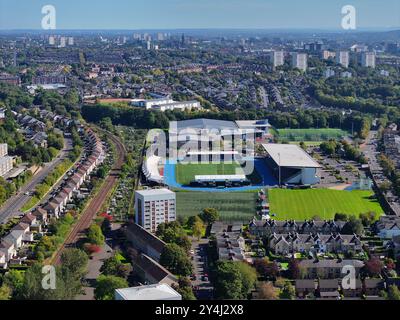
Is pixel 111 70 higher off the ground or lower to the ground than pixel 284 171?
higher

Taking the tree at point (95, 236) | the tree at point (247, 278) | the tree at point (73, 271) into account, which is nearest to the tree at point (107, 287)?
the tree at point (73, 271)

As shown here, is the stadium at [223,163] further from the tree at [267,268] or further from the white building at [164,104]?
the tree at [267,268]

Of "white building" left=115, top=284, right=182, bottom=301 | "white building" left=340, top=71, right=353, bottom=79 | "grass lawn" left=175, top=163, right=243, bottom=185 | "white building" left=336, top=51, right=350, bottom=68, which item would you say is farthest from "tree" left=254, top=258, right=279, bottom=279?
"white building" left=336, top=51, right=350, bottom=68

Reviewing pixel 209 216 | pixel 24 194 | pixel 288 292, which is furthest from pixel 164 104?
pixel 288 292

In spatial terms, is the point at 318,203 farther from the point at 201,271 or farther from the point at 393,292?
the point at 393,292

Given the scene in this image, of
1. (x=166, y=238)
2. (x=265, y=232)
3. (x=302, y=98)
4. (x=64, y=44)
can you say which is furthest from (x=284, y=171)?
(x=64, y=44)

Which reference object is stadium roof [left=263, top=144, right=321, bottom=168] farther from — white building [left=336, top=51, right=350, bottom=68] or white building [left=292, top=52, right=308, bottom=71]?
white building [left=336, top=51, right=350, bottom=68]
